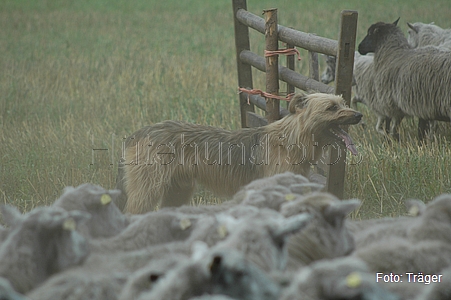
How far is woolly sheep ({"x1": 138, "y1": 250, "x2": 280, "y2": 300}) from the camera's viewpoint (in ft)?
7.11

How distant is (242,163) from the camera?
5.61 m

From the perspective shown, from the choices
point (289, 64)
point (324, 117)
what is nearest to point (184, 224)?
point (324, 117)

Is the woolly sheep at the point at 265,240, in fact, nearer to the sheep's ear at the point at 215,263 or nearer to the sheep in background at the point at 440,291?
the sheep's ear at the point at 215,263

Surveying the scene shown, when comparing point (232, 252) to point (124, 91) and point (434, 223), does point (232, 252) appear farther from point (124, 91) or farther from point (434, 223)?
point (124, 91)

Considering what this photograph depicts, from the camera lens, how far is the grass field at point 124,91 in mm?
6422

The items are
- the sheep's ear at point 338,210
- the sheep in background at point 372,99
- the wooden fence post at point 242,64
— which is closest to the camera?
the sheep's ear at point 338,210

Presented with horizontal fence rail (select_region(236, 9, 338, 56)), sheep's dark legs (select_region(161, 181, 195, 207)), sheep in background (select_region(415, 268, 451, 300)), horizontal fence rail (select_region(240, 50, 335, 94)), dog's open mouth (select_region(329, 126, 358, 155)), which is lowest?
sheep's dark legs (select_region(161, 181, 195, 207))

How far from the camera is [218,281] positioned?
2.20 meters

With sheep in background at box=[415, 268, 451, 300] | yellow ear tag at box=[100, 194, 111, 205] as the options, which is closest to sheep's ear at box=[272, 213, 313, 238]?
sheep in background at box=[415, 268, 451, 300]

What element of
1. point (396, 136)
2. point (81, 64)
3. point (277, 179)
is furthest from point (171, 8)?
point (277, 179)

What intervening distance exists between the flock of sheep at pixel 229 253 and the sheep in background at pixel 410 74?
4.78 m

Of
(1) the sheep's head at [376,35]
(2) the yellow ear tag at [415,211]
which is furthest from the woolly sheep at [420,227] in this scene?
(1) the sheep's head at [376,35]

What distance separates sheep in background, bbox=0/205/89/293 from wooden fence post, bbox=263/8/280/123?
4.26 meters

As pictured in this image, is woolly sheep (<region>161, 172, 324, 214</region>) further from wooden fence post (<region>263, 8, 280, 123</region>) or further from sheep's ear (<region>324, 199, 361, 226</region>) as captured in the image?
wooden fence post (<region>263, 8, 280, 123</region>)
